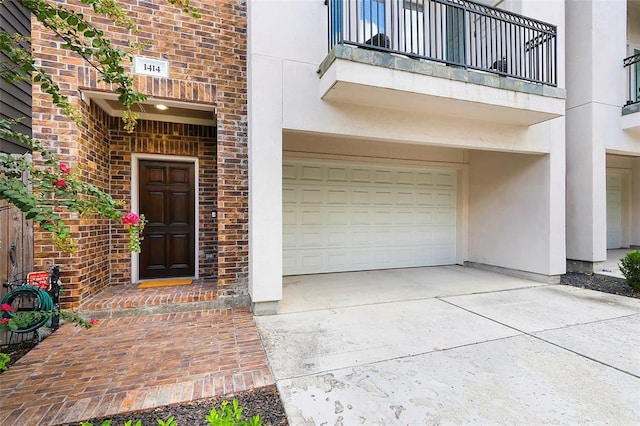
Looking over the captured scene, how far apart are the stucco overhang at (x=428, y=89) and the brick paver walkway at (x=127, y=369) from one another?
3.31 m

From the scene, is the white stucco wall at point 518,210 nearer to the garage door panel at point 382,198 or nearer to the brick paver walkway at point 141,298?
the garage door panel at point 382,198

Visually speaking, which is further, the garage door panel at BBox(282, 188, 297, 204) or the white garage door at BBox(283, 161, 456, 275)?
the white garage door at BBox(283, 161, 456, 275)

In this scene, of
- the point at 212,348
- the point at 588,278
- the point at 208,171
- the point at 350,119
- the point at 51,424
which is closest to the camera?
the point at 51,424

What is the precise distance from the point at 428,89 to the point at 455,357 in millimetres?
3261

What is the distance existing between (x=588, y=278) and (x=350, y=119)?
5.92 m

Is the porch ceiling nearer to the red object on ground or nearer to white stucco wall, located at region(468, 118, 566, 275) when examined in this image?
the red object on ground

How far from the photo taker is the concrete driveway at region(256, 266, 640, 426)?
2.13 metres

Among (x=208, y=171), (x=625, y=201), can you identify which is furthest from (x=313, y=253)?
(x=625, y=201)

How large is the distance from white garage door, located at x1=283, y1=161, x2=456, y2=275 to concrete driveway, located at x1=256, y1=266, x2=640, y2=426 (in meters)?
1.54

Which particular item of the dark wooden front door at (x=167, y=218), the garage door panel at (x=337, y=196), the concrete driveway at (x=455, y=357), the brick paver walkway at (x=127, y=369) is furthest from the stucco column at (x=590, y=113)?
the dark wooden front door at (x=167, y=218)

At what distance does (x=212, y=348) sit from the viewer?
3.08 m

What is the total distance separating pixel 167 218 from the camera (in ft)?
16.8

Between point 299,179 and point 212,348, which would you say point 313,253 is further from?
point 212,348

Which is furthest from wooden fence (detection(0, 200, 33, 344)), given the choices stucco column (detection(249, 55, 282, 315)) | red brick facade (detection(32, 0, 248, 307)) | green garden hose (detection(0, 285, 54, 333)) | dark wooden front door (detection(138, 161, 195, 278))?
stucco column (detection(249, 55, 282, 315))
